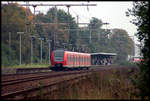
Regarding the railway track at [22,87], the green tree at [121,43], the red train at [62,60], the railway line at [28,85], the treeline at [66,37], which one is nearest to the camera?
the railway line at [28,85]

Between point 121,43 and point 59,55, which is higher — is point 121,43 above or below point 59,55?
above

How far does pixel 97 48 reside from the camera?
61.3 meters

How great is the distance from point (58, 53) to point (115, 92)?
30.0 metres

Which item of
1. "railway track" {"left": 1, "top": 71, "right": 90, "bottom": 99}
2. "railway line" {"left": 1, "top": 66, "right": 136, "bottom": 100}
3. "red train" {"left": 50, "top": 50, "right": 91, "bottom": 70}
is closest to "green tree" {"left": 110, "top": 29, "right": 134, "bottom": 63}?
"red train" {"left": 50, "top": 50, "right": 91, "bottom": 70}

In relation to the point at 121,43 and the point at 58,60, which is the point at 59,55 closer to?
the point at 58,60

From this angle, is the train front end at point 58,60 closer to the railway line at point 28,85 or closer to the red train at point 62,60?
the red train at point 62,60

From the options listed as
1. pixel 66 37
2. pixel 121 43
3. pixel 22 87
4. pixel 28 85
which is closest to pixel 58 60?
pixel 66 37

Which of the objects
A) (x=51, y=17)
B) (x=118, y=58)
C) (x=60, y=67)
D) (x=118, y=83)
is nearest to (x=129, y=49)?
(x=118, y=58)

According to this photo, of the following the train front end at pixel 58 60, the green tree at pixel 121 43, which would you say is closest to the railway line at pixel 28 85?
the train front end at pixel 58 60

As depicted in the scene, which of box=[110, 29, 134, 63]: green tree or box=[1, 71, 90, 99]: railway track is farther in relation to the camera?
box=[110, 29, 134, 63]: green tree

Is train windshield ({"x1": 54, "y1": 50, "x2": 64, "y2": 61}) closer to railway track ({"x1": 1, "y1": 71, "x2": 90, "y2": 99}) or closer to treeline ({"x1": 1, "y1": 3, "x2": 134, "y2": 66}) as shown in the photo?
treeline ({"x1": 1, "y1": 3, "x2": 134, "y2": 66})

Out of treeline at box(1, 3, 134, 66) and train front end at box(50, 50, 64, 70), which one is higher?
treeline at box(1, 3, 134, 66)

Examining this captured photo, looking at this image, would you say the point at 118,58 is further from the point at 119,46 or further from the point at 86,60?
the point at 86,60

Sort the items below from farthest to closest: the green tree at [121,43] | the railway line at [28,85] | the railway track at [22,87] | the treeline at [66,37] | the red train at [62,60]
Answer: the green tree at [121,43], the red train at [62,60], the treeline at [66,37], the railway track at [22,87], the railway line at [28,85]
